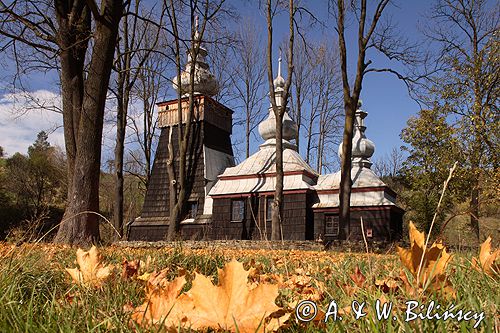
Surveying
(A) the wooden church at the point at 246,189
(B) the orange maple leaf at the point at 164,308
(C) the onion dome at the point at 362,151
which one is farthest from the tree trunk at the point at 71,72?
(C) the onion dome at the point at 362,151

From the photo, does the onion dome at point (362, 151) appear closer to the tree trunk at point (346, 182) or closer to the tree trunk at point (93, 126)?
the tree trunk at point (346, 182)

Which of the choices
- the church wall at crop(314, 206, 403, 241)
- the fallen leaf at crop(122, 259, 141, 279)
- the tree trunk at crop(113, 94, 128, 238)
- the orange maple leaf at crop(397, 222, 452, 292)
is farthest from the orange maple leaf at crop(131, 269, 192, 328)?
the church wall at crop(314, 206, 403, 241)

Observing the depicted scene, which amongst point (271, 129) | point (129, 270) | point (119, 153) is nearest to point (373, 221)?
point (271, 129)

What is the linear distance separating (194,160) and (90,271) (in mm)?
25542

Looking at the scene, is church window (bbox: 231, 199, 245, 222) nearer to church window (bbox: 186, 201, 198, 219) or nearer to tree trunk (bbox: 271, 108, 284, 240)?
church window (bbox: 186, 201, 198, 219)

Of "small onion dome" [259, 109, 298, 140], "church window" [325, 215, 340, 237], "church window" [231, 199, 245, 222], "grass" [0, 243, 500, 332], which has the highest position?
"small onion dome" [259, 109, 298, 140]

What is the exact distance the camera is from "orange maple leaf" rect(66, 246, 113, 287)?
2.05 m

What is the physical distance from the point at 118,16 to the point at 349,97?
9463 mm

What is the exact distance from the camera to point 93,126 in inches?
363

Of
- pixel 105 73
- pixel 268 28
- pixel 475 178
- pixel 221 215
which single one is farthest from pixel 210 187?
pixel 105 73

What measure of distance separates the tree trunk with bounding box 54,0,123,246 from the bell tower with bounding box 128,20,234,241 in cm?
1640

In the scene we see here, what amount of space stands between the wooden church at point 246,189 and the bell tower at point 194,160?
0.06 m

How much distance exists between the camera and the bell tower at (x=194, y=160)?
26.6 meters

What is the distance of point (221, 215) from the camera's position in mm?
24938
